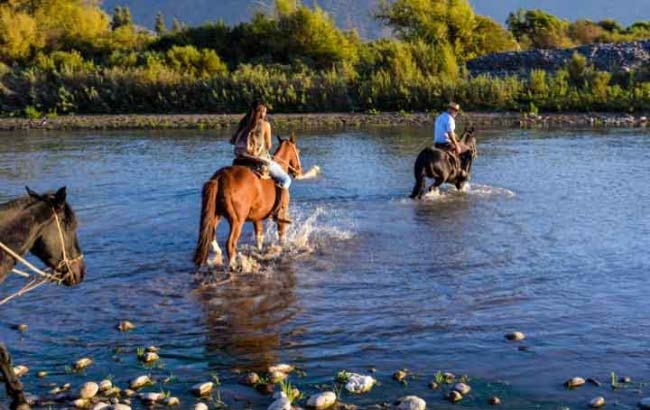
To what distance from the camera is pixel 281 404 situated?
257 inches

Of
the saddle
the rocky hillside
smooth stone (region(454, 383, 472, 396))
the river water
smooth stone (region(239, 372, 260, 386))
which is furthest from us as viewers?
the rocky hillside

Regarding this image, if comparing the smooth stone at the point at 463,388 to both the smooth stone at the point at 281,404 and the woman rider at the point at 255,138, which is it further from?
the woman rider at the point at 255,138

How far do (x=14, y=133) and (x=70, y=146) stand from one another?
20.5 ft

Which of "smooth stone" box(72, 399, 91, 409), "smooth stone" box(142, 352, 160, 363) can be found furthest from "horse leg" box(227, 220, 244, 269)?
"smooth stone" box(72, 399, 91, 409)

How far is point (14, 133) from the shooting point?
32656 millimetres

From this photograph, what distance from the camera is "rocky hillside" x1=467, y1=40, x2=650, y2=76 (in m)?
42.6

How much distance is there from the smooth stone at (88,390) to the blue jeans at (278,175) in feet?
18.6

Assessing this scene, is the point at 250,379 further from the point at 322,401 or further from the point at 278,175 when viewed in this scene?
the point at 278,175

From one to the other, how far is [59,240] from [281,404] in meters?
2.29

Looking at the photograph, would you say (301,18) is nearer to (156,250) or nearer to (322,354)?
(156,250)

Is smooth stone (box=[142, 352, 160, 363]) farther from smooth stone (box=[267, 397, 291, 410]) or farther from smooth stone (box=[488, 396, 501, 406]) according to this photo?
smooth stone (box=[488, 396, 501, 406])

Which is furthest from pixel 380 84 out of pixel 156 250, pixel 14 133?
pixel 156 250

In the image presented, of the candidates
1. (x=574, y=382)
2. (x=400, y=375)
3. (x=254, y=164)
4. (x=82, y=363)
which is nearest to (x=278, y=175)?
(x=254, y=164)

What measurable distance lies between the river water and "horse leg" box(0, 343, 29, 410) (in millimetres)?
418
